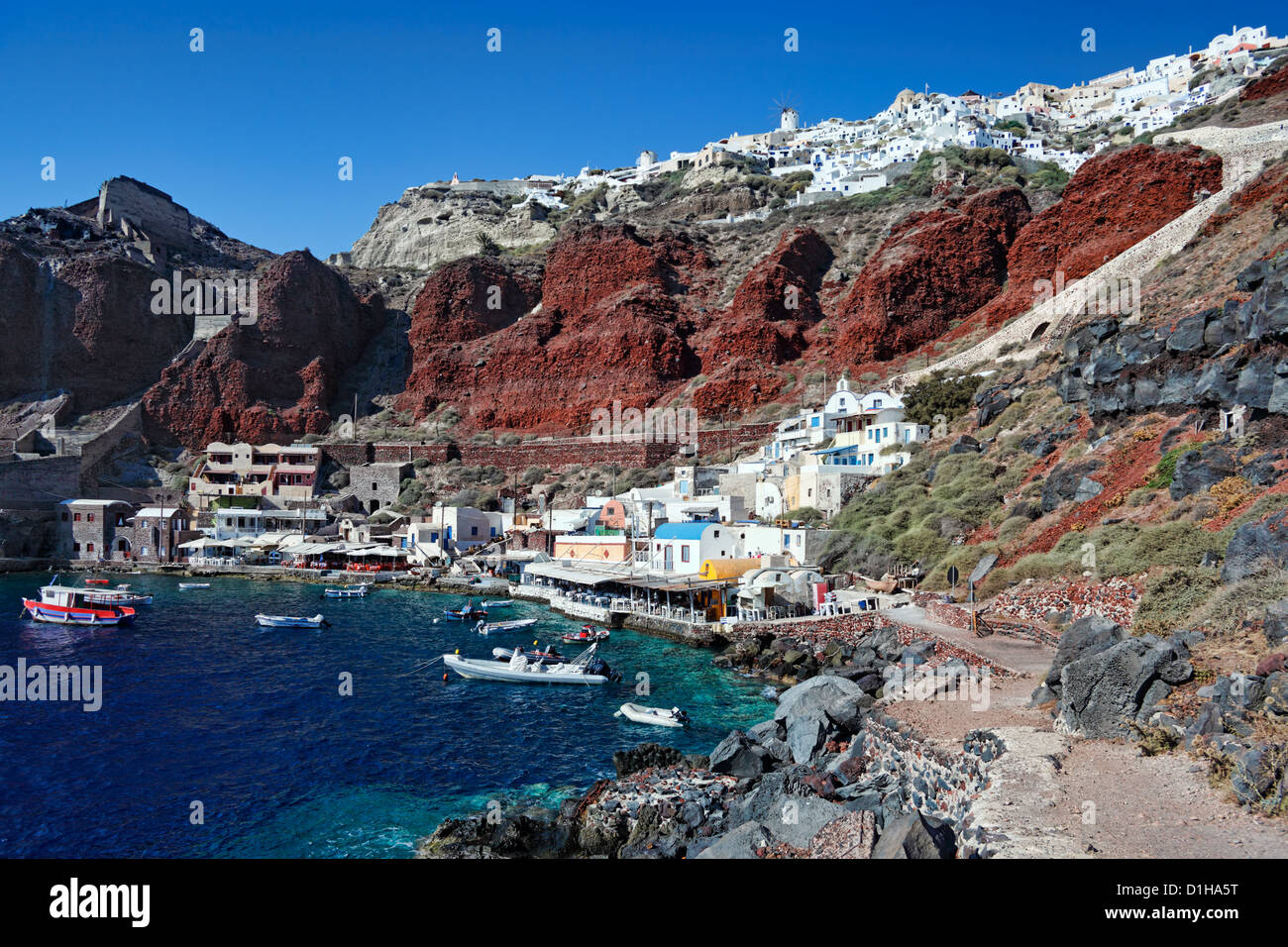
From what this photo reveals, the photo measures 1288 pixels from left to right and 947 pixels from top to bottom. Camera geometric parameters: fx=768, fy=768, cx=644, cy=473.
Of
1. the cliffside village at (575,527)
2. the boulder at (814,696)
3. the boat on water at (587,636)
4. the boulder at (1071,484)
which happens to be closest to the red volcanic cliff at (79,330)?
the cliffside village at (575,527)

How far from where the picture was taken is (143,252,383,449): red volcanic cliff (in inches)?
2598

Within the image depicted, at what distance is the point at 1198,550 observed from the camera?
Answer: 55.0 ft

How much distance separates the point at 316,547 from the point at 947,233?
51.7 metres

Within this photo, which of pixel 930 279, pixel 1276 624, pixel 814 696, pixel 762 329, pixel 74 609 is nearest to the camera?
pixel 1276 624

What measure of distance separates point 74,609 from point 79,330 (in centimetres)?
4868

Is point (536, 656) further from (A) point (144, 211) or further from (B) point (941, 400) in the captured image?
(A) point (144, 211)

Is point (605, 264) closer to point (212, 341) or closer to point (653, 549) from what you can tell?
point (212, 341)

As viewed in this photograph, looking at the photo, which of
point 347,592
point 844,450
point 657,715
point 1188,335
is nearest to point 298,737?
point 657,715

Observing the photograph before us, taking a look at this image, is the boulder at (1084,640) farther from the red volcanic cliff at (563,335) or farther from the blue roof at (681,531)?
the red volcanic cliff at (563,335)

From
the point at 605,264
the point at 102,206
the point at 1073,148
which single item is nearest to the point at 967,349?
the point at 605,264

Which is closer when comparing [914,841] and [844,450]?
[914,841]

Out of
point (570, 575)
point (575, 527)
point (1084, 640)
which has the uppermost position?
point (575, 527)

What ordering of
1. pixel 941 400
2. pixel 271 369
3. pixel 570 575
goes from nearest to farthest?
pixel 570 575, pixel 941 400, pixel 271 369

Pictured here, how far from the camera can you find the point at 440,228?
105875 millimetres
